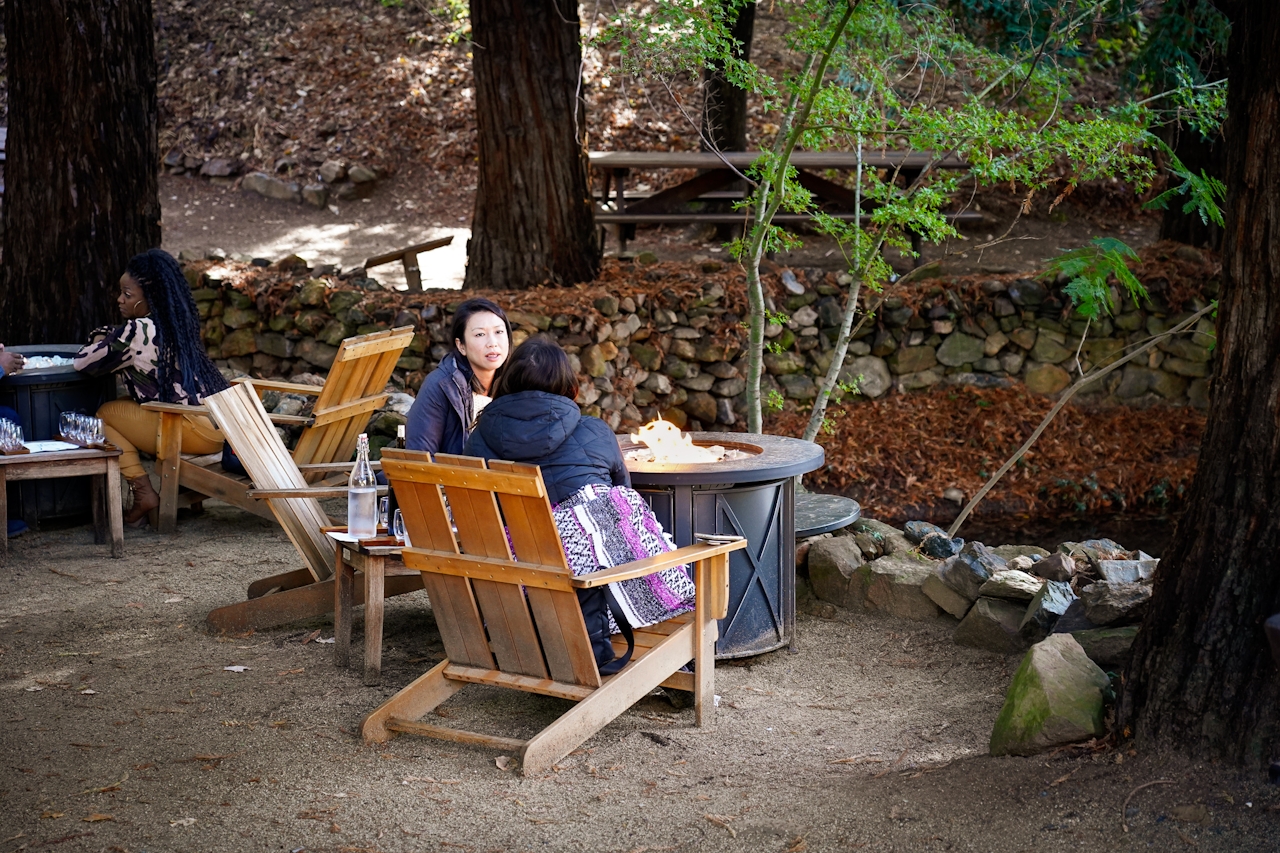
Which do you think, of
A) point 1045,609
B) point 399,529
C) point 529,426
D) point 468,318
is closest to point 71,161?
point 468,318

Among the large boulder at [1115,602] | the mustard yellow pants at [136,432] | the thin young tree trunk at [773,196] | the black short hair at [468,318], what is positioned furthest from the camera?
the mustard yellow pants at [136,432]

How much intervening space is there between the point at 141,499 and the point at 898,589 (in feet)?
13.5

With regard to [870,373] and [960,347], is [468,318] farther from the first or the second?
[960,347]

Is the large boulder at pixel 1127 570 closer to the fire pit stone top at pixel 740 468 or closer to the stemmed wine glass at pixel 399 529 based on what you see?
the fire pit stone top at pixel 740 468

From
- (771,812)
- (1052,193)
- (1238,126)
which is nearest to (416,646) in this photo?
(771,812)

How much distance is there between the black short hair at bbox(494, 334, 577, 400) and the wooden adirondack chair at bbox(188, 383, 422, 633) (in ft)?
3.62

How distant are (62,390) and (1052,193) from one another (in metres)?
9.84

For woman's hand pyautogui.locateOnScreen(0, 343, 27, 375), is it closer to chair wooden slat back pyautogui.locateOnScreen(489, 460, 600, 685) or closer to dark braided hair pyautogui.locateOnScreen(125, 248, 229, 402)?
dark braided hair pyautogui.locateOnScreen(125, 248, 229, 402)

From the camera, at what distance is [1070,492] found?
9453 mm

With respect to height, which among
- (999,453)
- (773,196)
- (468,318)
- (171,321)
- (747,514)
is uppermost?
(773,196)

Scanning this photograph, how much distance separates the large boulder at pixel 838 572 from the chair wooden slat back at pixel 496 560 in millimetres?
2028

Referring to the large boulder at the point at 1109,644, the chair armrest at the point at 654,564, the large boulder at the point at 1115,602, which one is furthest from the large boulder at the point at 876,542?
the chair armrest at the point at 654,564

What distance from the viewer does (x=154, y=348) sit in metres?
6.39

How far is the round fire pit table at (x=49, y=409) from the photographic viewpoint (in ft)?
21.1
